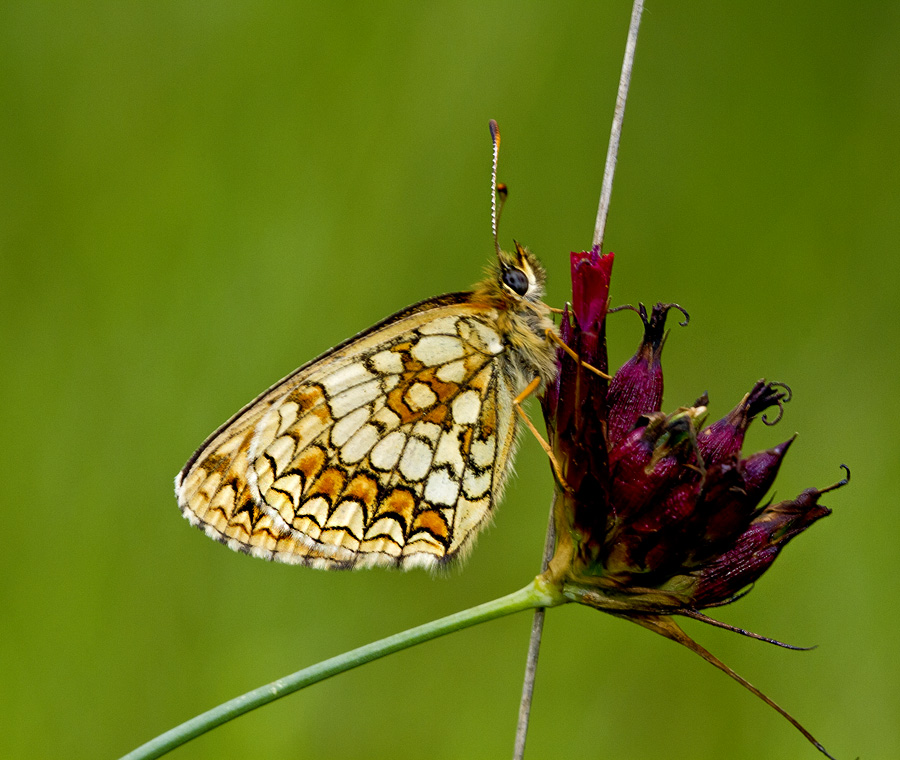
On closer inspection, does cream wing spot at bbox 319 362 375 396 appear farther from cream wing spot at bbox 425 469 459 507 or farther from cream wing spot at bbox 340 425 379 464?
cream wing spot at bbox 425 469 459 507

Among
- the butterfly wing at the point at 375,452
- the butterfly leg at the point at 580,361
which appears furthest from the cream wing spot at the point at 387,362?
the butterfly leg at the point at 580,361

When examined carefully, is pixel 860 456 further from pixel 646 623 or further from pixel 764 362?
pixel 646 623

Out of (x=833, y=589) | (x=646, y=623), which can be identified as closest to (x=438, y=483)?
(x=646, y=623)

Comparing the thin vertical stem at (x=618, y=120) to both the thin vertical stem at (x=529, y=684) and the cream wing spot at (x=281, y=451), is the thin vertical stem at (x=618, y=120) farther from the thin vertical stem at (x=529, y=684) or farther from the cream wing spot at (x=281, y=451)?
the cream wing spot at (x=281, y=451)

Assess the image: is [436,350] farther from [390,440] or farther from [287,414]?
[287,414]

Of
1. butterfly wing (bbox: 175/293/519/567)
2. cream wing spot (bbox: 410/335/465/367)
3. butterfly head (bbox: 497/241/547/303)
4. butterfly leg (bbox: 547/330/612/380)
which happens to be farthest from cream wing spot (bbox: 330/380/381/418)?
butterfly leg (bbox: 547/330/612/380)

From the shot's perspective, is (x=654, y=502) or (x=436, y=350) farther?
(x=436, y=350)

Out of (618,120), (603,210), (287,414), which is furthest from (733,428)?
(287,414)
